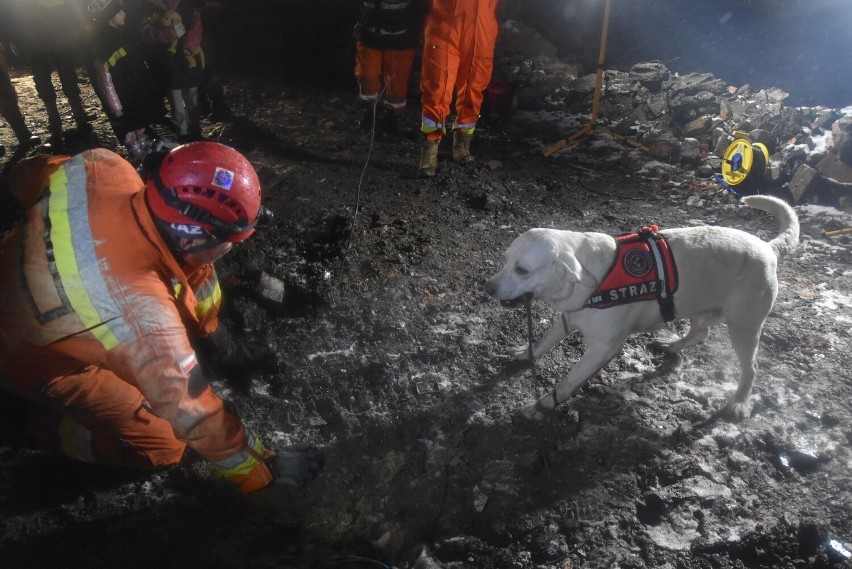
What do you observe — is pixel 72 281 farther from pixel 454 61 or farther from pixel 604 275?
pixel 454 61

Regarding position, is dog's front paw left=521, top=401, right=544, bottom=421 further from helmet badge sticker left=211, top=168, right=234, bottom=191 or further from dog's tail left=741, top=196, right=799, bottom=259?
helmet badge sticker left=211, top=168, right=234, bottom=191

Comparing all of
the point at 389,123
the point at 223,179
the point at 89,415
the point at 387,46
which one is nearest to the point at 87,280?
the point at 223,179

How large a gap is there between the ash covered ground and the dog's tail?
93cm

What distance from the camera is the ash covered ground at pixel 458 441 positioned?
2.46 m

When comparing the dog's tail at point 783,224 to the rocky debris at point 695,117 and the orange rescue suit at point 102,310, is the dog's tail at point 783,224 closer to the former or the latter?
the rocky debris at point 695,117

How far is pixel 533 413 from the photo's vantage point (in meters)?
3.03

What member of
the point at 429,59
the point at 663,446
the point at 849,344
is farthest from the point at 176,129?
the point at 849,344

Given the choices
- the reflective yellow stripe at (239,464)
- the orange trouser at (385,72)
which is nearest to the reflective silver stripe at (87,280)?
the reflective yellow stripe at (239,464)

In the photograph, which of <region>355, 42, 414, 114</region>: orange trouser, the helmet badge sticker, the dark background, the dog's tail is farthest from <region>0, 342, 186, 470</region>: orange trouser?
the dark background

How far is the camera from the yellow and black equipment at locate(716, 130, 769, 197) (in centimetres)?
529

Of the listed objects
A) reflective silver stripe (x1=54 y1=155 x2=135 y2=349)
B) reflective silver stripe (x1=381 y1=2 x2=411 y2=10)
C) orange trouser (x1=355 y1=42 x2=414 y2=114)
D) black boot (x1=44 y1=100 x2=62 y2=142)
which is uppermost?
reflective silver stripe (x1=381 y1=2 x2=411 y2=10)

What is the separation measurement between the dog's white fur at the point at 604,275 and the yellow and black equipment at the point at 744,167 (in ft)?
8.92

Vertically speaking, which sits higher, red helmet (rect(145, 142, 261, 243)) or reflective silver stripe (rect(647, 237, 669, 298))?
red helmet (rect(145, 142, 261, 243))

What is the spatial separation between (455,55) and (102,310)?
429 centimetres
